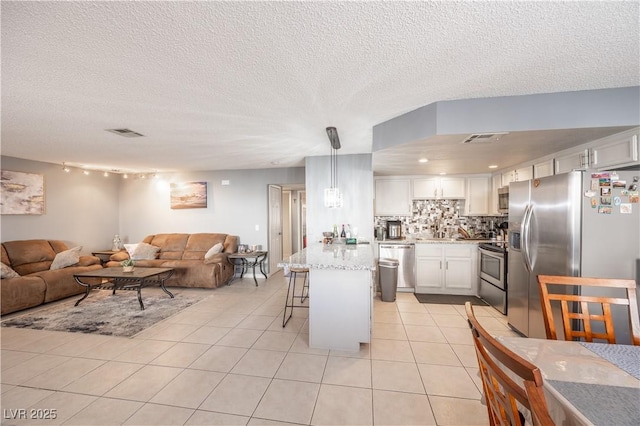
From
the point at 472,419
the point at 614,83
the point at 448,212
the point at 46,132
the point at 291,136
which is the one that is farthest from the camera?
the point at 448,212

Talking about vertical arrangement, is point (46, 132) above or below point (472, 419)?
above

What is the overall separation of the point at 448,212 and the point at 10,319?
6.94 meters

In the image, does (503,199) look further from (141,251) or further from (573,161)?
(141,251)

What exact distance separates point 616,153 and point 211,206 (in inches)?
252

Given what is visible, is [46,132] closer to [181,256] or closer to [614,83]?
[181,256]

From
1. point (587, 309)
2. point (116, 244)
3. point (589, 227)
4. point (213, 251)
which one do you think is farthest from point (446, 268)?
point (116, 244)

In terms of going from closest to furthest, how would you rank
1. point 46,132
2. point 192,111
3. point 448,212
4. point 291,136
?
point 192,111, point 46,132, point 291,136, point 448,212

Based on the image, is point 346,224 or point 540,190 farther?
point 346,224

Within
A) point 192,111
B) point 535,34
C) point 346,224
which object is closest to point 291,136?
point 192,111

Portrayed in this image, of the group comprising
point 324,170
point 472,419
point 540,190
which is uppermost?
point 324,170

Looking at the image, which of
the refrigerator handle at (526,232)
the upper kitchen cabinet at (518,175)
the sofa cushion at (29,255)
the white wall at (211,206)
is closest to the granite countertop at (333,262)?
the refrigerator handle at (526,232)

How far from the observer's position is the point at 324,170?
4684 millimetres

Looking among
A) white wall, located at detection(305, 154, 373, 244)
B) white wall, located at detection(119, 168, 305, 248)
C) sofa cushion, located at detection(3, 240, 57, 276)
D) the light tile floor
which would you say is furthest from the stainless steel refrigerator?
sofa cushion, located at detection(3, 240, 57, 276)

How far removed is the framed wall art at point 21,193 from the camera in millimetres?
4367
